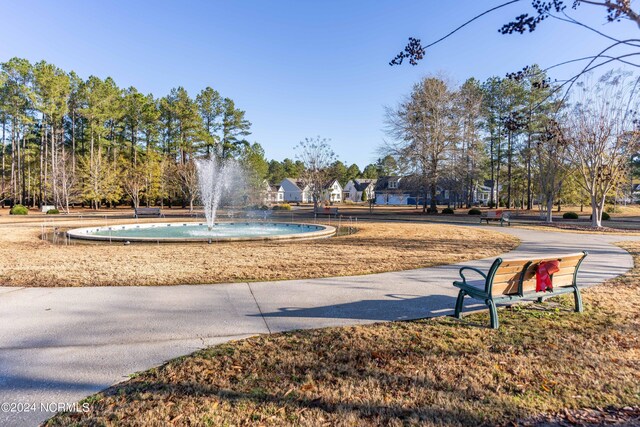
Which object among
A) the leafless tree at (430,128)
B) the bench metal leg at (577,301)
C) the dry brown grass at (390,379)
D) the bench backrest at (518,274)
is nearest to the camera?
the dry brown grass at (390,379)

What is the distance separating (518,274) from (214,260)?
6.93m

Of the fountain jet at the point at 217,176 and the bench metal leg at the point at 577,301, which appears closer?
the bench metal leg at the point at 577,301

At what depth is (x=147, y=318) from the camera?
15.8 feet

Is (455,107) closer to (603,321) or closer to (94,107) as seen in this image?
(603,321)

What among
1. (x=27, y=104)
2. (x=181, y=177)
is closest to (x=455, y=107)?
(x=181, y=177)

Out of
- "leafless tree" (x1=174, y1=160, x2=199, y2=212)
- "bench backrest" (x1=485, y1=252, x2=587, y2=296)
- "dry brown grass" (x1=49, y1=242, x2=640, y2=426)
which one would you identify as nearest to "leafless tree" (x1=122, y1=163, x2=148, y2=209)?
"leafless tree" (x1=174, y1=160, x2=199, y2=212)

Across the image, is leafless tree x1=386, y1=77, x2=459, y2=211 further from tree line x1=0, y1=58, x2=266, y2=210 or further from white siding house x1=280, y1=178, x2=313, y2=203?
white siding house x1=280, y1=178, x2=313, y2=203

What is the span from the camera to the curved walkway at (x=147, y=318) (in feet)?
10.8

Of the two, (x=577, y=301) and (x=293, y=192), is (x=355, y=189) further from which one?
(x=577, y=301)

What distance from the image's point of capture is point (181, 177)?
41.6 metres

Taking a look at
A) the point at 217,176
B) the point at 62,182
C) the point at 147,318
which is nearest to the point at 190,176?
the point at 217,176

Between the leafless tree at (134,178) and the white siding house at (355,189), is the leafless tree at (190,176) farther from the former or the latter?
the white siding house at (355,189)

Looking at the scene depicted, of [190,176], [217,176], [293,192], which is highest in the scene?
[217,176]

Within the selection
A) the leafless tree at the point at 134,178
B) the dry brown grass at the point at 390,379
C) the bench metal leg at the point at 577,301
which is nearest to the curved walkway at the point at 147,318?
the dry brown grass at the point at 390,379
